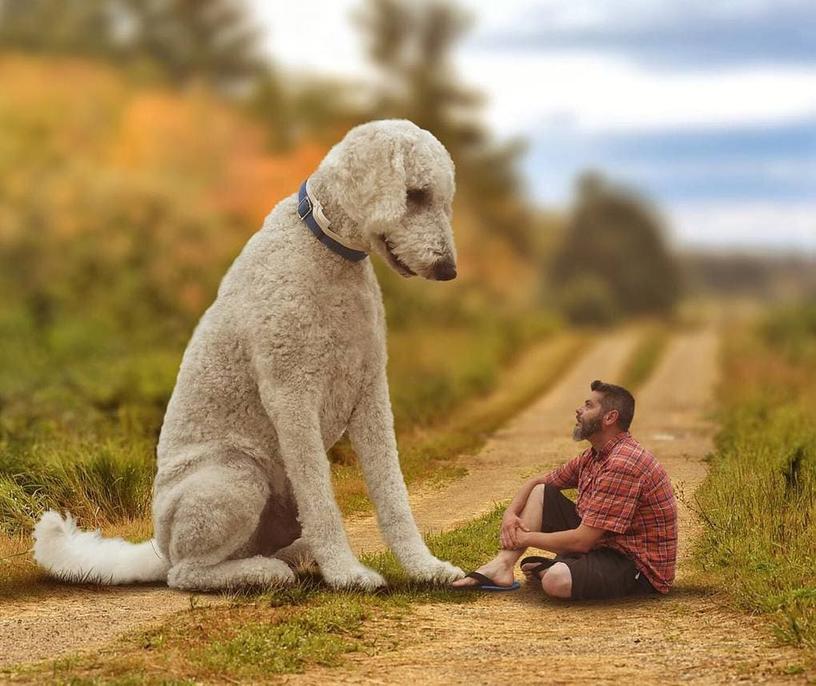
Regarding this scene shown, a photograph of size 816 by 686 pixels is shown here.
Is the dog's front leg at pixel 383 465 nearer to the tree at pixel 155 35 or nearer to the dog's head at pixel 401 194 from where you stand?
the dog's head at pixel 401 194

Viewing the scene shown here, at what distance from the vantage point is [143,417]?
9492 mm

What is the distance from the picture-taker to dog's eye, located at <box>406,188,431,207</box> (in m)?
5.03

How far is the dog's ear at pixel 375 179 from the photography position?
494 centimetres

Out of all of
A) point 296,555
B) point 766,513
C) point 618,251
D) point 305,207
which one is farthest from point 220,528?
point 618,251

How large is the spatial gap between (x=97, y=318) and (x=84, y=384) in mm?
6373

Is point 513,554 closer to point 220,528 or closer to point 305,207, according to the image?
point 220,528

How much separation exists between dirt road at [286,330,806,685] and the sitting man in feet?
0.41

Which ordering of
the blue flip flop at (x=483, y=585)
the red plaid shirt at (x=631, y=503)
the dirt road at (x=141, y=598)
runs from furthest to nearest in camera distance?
the blue flip flop at (x=483, y=585), the red plaid shirt at (x=631, y=503), the dirt road at (x=141, y=598)

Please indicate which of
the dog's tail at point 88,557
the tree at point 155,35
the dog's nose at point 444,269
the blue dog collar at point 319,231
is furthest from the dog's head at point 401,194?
the tree at point 155,35

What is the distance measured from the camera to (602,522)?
5465 millimetres

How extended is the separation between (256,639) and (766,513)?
3.06 m

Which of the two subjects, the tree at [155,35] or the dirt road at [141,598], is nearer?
the dirt road at [141,598]

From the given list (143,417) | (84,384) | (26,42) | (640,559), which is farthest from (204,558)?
(26,42)

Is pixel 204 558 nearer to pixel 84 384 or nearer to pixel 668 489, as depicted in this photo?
pixel 668 489
